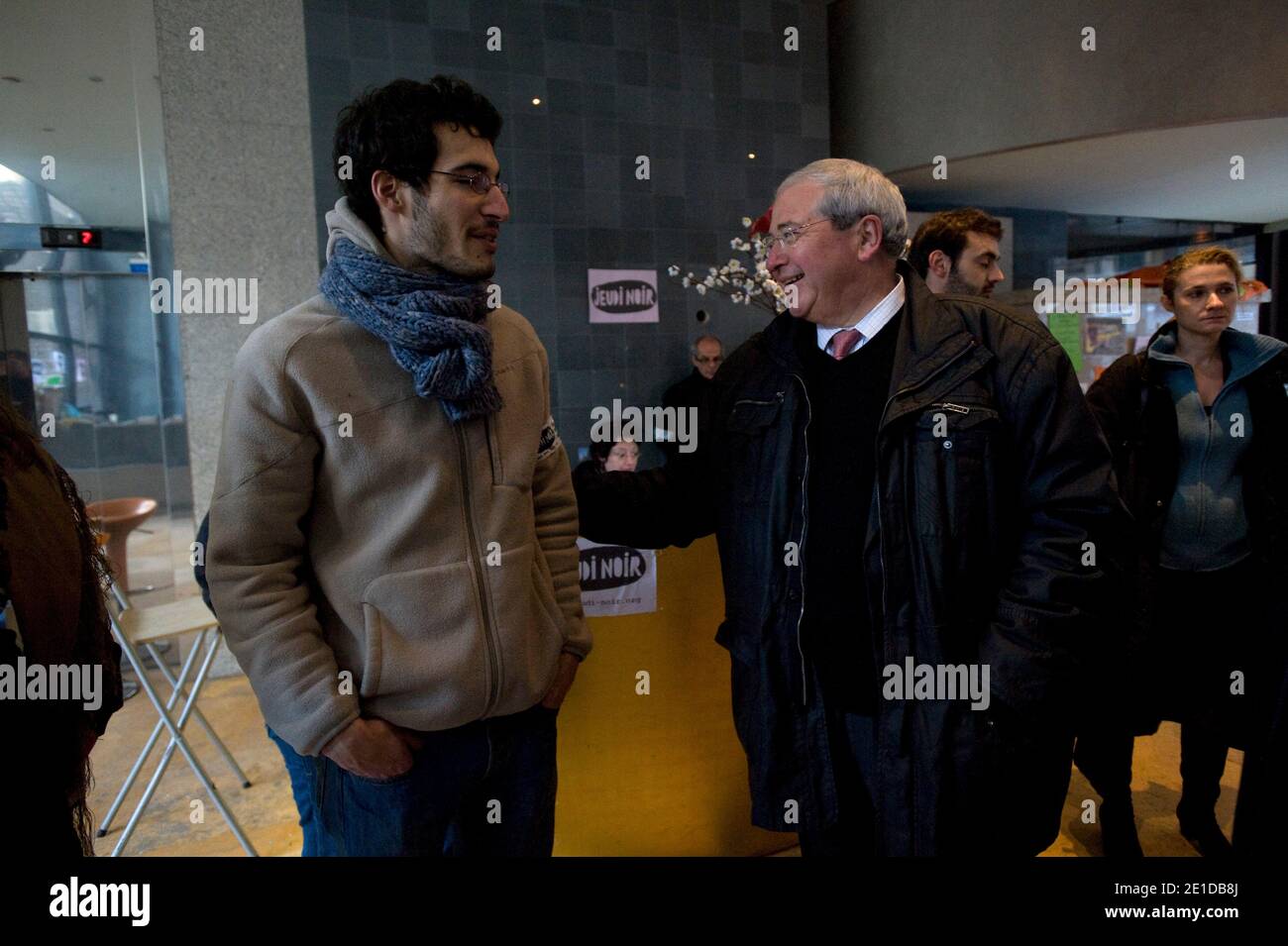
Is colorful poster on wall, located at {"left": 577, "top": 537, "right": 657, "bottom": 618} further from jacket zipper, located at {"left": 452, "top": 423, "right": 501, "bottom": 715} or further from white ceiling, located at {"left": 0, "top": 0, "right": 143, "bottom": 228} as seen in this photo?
white ceiling, located at {"left": 0, "top": 0, "right": 143, "bottom": 228}

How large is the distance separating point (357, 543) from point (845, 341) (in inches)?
38.3

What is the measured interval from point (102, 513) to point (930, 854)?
4.64 metres

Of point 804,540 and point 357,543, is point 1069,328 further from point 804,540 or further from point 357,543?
point 357,543

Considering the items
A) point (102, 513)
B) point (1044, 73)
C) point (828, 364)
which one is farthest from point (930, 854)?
point (1044, 73)

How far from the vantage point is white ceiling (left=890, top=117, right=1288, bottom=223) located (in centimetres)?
540

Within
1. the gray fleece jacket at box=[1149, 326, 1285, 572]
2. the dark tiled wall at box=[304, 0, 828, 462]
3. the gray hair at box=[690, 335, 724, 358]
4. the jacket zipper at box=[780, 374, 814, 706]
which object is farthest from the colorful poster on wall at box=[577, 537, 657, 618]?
the gray hair at box=[690, 335, 724, 358]

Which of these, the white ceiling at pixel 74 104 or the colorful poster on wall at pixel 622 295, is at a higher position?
the white ceiling at pixel 74 104

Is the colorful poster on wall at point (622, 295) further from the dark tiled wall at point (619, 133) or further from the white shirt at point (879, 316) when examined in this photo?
the white shirt at point (879, 316)

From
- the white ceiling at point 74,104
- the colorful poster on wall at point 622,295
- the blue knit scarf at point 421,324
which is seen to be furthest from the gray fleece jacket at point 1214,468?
the white ceiling at point 74,104

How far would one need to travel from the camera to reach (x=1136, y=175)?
6449mm

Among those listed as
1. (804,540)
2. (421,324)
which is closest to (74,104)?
(421,324)

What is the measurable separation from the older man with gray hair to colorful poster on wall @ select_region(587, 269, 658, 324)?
385 centimetres

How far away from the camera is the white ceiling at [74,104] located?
13.3ft
